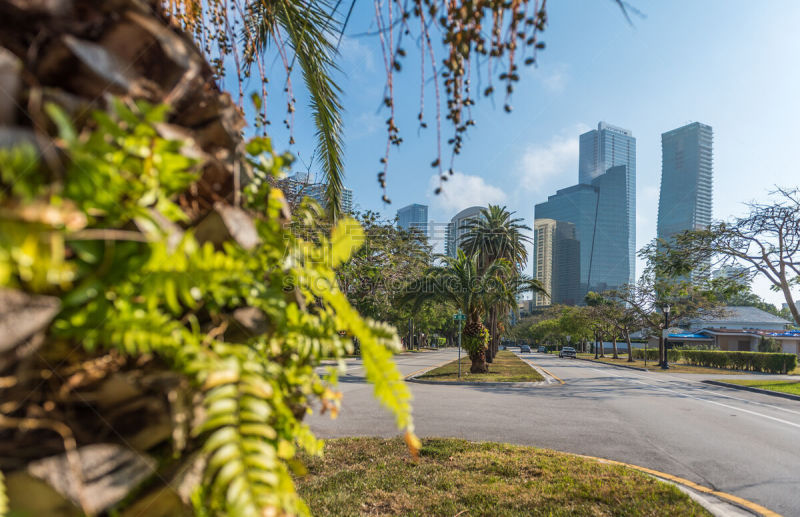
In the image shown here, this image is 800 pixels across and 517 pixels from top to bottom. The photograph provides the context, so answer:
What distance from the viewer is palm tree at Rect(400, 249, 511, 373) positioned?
58.6 ft

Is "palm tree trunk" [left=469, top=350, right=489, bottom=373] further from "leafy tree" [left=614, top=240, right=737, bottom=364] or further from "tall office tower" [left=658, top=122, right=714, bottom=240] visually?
"tall office tower" [left=658, top=122, right=714, bottom=240]

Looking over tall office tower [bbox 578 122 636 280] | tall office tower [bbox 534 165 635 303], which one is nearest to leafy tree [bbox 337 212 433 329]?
tall office tower [bbox 534 165 635 303]

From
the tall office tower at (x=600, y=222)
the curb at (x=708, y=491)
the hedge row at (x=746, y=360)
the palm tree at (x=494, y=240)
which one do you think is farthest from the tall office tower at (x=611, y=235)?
the curb at (x=708, y=491)

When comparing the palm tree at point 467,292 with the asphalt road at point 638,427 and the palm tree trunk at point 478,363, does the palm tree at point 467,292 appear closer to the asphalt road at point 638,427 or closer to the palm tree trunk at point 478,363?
the palm tree trunk at point 478,363

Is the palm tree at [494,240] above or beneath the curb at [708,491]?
above

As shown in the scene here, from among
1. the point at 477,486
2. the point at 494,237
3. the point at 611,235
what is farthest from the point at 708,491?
the point at 611,235

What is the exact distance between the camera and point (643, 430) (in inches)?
316

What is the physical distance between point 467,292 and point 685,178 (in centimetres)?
14205

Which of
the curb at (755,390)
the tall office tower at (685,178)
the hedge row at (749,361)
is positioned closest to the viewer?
the curb at (755,390)

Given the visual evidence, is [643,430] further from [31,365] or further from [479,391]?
[31,365]

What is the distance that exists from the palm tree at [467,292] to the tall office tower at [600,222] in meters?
112

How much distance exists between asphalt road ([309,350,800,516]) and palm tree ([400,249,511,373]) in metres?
4.92

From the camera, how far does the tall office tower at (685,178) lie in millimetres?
72081

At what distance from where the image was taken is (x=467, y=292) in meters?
17.9
